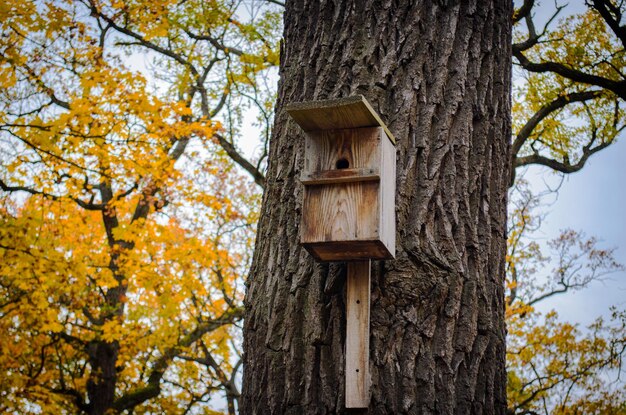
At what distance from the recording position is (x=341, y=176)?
2.43m

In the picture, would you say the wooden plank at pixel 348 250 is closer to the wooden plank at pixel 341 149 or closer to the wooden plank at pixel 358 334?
the wooden plank at pixel 358 334

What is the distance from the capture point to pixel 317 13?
114 inches

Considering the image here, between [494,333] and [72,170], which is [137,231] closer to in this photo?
[72,170]

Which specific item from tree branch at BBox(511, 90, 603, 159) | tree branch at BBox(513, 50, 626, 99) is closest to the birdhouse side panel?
tree branch at BBox(513, 50, 626, 99)

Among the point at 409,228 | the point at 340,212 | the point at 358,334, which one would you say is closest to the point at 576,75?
the point at 409,228

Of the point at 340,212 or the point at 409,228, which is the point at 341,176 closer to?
the point at 340,212

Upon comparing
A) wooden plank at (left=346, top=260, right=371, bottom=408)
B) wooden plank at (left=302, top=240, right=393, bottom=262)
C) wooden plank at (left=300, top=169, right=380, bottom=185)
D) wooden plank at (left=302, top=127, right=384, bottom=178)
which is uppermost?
wooden plank at (left=302, top=127, right=384, bottom=178)

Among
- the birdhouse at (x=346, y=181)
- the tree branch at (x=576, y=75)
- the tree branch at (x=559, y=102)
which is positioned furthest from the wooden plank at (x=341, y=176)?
the tree branch at (x=559, y=102)

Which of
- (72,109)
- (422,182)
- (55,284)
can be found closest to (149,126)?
(72,109)

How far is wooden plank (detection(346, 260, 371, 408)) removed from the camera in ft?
7.18

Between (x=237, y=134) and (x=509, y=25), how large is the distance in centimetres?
741

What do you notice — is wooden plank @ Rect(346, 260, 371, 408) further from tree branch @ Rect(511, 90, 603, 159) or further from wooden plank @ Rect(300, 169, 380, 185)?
tree branch @ Rect(511, 90, 603, 159)

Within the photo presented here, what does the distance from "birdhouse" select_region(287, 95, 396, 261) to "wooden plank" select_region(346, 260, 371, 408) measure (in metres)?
0.08

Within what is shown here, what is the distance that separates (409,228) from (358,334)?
0.47m
